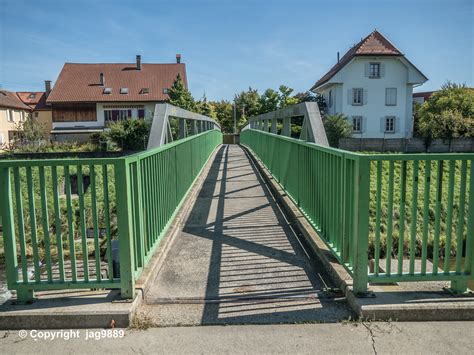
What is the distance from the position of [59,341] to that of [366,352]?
6.81 ft

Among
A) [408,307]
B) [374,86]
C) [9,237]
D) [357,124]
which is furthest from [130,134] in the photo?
[408,307]

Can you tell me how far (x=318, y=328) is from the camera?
123 inches

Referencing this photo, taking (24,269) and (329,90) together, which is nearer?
(24,269)

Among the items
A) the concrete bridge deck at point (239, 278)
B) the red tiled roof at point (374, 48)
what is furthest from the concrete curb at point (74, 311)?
the red tiled roof at point (374, 48)

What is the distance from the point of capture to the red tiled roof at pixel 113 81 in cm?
4975

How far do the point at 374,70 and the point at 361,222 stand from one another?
4166cm

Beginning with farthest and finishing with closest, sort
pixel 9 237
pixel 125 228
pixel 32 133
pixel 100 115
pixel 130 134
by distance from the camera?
pixel 100 115, pixel 32 133, pixel 130 134, pixel 9 237, pixel 125 228

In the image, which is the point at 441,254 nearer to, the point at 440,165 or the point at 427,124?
the point at 440,165

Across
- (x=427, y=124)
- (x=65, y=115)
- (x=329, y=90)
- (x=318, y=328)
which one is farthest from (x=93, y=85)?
(x=318, y=328)

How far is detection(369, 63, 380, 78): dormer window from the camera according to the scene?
1636 inches

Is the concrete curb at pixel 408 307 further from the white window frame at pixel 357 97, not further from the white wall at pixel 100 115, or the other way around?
the white wall at pixel 100 115

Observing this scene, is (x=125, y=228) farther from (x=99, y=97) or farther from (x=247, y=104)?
(x=247, y=104)

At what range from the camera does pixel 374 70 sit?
41.8 m

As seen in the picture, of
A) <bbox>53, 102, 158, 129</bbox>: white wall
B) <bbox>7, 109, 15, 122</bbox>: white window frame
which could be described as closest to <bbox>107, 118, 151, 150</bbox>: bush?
<bbox>53, 102, 158, 129</bbox>: white wall
